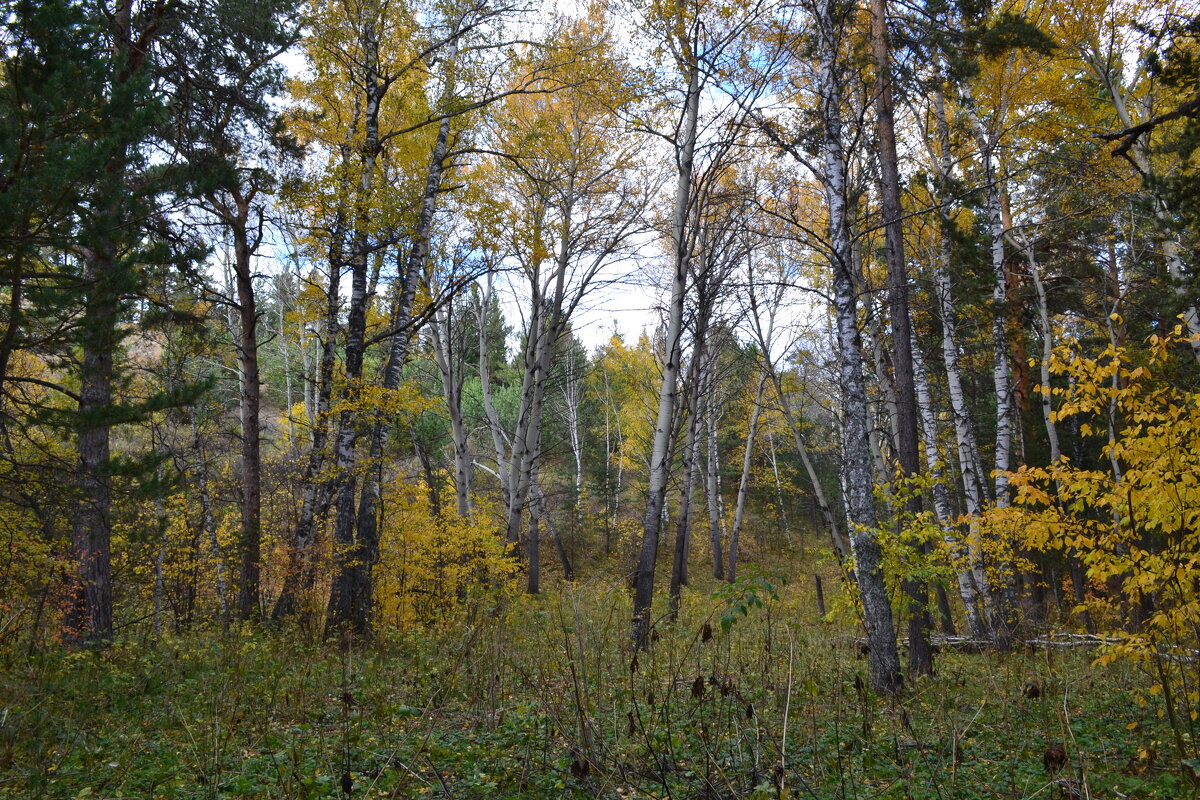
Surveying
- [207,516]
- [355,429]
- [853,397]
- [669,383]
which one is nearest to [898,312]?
[853,397]

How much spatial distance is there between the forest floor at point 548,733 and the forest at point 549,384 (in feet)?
0.15

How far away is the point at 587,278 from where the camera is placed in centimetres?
1172

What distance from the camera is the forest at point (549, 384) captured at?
133 inches

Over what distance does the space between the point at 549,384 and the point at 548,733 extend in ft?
31.6

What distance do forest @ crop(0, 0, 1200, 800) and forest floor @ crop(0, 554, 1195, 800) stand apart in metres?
0.04

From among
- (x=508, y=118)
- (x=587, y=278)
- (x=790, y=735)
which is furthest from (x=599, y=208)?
(x=790, y=735)

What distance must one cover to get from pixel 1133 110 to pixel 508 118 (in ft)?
34.0

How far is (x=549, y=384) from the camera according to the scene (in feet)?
41.3

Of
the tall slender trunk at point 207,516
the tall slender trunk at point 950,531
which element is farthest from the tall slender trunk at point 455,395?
the tall slender trunk at point 950,531

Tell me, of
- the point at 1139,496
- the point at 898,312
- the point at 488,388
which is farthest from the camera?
the point at 488,388

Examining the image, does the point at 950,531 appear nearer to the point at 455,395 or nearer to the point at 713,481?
the point at 455,395

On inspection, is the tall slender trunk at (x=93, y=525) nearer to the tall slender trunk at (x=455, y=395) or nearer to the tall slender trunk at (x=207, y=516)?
the tall slender trunk at (x=207, y=516)

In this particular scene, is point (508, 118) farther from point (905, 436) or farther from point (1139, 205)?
point (1139, 205)

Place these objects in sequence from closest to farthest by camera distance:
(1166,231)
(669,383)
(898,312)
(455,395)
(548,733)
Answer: (548,733) → (898,312) → (669,383) → (1166,231) → (455,395)
